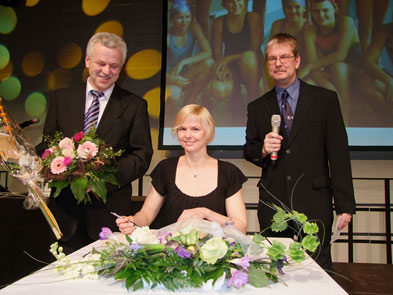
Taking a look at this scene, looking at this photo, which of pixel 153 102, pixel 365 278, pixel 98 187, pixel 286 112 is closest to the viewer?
pixel 98 187

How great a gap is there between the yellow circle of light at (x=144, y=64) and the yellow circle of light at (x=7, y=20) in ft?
5.70

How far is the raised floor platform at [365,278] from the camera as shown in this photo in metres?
3.62

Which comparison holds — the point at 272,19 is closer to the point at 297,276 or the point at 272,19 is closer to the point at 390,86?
the point at 390,86

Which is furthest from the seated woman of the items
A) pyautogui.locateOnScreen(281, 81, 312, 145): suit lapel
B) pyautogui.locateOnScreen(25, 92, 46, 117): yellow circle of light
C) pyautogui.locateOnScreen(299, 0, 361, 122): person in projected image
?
pyautogui.locateOnScreen(25, 92, 46, 117): yellow circle of light

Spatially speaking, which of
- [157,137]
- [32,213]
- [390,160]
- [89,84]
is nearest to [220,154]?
[157,137]

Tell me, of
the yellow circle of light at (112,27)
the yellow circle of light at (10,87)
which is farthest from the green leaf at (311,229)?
the yellow circle of light at (10,87)

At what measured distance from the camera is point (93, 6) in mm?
5410

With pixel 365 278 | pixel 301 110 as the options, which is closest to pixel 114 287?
pixel 301 110

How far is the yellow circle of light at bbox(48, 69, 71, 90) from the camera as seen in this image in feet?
17.7

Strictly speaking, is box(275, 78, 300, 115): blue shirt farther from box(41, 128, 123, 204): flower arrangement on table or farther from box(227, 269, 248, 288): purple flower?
box(227, 269, 248, 288): purple flower

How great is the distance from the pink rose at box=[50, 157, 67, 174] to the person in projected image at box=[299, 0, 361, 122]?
11.8ft

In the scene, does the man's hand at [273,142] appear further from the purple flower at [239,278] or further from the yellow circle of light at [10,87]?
the yellow circle of light at [10,87]

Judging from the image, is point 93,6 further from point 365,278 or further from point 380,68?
point 365,278

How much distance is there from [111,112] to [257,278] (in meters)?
1.46
